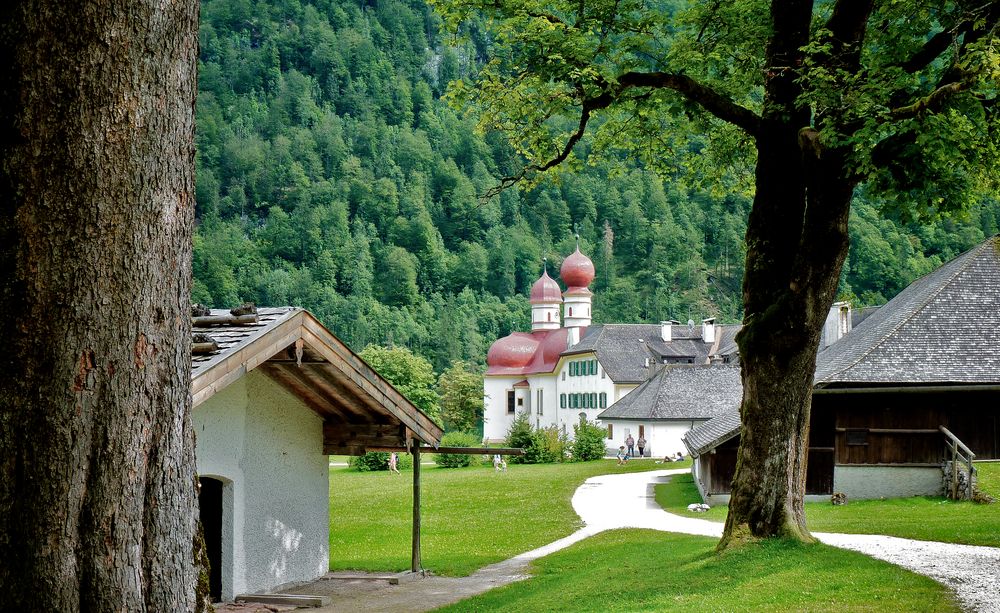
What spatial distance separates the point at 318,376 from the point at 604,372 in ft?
180

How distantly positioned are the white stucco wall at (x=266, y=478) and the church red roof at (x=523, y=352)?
63.8 m

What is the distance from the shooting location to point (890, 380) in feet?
85.6

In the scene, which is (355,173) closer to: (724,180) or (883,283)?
(883,283)

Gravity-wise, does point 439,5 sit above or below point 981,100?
above

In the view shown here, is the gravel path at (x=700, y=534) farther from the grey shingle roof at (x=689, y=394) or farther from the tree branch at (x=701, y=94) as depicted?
the grey shingle roof at (x=689, y=394)

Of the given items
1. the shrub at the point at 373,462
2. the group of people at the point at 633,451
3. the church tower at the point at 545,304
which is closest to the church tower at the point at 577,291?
the church tower at the point at 545,304

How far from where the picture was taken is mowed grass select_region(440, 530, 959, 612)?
10141mm

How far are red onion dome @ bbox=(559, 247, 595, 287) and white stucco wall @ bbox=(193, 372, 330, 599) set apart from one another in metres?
69.2

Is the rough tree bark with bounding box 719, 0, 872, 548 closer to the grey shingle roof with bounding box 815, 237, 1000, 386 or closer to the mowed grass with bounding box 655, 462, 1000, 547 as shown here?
the mowed grass with bounding box 655, 462, 1000, 547

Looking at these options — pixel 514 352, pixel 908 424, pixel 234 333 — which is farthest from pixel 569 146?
pixel 514 352

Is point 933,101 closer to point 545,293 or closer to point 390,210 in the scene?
point 545,293

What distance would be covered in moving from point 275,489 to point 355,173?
4950 inches

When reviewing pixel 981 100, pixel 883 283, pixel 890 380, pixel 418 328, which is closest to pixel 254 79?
pixel 418 328

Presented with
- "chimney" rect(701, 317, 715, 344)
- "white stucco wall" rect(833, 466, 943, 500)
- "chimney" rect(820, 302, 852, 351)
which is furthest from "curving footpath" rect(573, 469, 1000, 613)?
"chimney" rect(701, 317, 715, 344)
